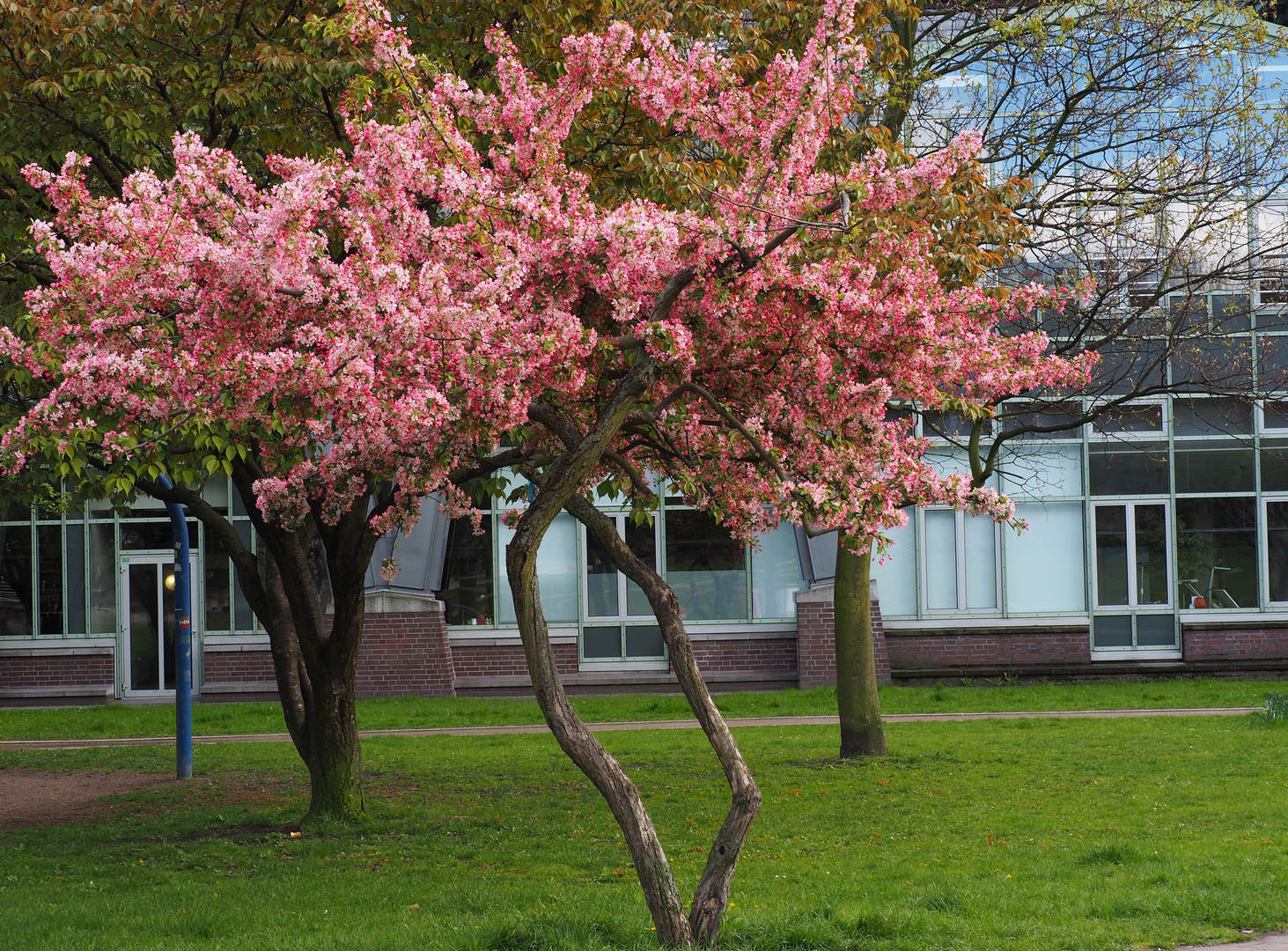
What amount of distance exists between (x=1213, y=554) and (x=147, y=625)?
60.5 feet

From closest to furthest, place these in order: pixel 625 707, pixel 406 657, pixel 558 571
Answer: pixel 625 707 < pixel 406 657 < pixel 558 571

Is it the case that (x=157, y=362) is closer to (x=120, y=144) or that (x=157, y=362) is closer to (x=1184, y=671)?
(x=120, y=144)

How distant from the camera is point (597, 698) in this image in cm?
2030

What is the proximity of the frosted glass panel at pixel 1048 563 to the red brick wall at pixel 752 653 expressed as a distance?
3.93 meters

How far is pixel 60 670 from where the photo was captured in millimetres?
22062

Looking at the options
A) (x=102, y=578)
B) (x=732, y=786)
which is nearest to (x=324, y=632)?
(x=732, y=786)

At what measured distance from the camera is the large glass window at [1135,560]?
22.4 meters

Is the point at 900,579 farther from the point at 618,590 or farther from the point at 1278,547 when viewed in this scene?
the point at 1278,547

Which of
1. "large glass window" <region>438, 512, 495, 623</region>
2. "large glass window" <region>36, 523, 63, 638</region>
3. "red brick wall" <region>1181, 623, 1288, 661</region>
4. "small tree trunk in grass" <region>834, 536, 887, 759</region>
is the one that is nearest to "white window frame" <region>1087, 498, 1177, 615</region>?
"red brick wall" <region>1181, 623, 1288, 661</region>

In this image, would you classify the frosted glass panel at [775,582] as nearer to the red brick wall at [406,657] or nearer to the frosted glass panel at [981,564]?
the frosted glass panel at [981,564]

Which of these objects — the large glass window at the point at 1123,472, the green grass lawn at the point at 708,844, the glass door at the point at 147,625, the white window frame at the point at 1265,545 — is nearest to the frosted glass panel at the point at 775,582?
the large glass window at the point at 1123,472

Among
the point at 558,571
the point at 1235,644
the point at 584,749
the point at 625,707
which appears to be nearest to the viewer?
the point at 584,749

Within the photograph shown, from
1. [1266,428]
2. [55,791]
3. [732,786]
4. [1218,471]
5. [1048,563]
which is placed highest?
→ [1266,428]

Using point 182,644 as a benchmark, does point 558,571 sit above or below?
above
